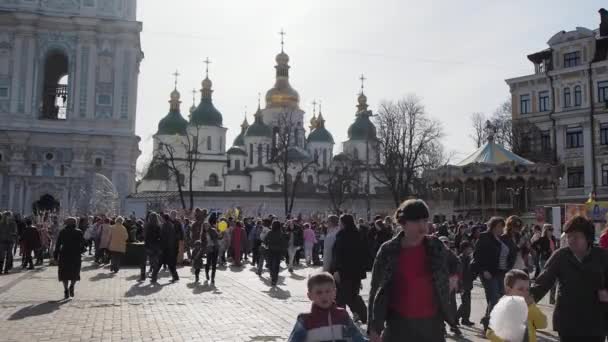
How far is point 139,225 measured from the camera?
85.6 feet

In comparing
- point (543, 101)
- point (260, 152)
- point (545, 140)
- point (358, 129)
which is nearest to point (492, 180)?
point (545, 140)

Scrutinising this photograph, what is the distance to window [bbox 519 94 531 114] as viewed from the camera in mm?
49375

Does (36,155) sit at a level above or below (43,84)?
below

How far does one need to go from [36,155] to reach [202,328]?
4035 cm

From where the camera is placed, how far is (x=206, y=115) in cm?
8638

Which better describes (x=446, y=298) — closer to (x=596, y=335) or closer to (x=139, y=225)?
(x=596, y=335)

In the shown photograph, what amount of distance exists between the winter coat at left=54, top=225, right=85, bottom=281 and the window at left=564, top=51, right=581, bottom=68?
4057 cm

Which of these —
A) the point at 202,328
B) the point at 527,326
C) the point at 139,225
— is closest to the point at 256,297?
the point at 202,328

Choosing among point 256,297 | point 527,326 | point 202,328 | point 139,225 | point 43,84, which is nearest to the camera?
point 527,326

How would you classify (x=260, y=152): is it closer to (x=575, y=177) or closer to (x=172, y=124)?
(x=172, y=124)

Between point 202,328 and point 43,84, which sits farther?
point 43,84

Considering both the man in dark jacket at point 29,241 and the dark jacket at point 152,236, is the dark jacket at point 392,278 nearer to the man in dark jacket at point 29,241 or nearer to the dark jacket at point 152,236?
the dark jacket at point 152,236

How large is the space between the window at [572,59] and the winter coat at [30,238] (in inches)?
A: 1492

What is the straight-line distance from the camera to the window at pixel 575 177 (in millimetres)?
45906
